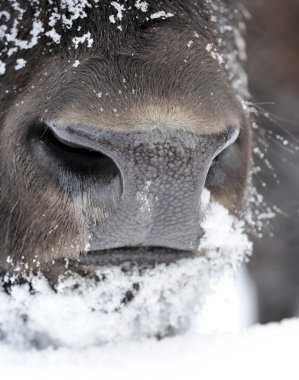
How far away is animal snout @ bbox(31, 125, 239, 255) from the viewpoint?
→ 102cm

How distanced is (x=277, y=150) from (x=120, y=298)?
31.2 inches

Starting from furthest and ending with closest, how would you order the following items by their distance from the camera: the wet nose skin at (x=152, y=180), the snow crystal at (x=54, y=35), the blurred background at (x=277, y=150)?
the blurred background at (x=277, y=150)
the snow crystal at (x=54, y=35)
the wet nose skin at (x=152, y=180)

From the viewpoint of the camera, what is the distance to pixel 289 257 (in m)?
2.44

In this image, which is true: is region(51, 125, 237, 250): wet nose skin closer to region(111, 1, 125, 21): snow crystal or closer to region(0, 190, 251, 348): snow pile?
region(0, 190, 251, 348): snow pile

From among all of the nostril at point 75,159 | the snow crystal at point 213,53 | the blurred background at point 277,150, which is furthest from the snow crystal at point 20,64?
the blurred background at point 277,150

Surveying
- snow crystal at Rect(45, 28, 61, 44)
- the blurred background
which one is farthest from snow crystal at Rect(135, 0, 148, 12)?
the blurred background

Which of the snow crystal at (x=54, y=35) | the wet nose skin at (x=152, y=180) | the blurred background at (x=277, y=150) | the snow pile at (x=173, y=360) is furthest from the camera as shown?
the blurred background at (x=277, y=150)

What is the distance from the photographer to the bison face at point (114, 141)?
40.7 inches

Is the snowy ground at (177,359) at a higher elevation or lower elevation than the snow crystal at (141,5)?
lower

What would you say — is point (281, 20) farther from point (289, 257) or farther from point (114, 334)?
point (114, 334)

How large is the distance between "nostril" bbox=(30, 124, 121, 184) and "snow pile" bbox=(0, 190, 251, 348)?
193 millimetres

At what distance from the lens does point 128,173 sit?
1.04 metres

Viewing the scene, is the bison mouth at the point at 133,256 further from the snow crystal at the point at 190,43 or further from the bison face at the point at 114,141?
the snow crystal at the point at 190,43

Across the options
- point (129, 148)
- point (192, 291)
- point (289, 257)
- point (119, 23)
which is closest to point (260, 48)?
point (289, 257)
